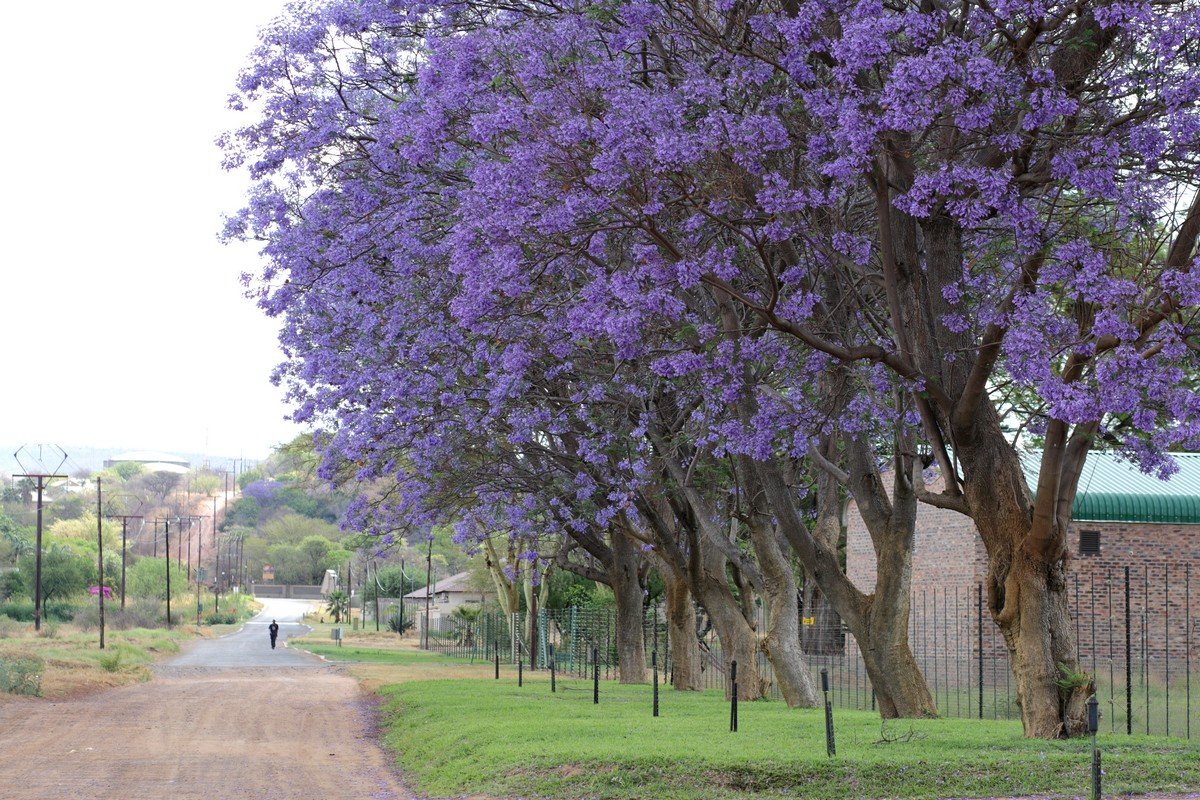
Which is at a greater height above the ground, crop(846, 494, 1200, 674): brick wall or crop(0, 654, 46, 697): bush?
crop(846, 494, 1200, 674): brick wall

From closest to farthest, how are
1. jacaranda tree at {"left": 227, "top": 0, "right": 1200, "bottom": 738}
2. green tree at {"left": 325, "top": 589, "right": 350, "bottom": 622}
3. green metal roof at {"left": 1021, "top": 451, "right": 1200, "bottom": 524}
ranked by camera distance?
jacaranda tree at {"left": 227, "top": 0, "right": 1200, "bottom": 738}
green metal roof at {"left": 1021, "top": 451, "right": 1200, "bottom": 524}
green tree at {"left": 325, "top": 589, "right": 350, "bottom": 622}

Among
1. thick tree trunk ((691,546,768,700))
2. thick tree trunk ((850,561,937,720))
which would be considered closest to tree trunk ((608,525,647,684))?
thick tree trunk ((691,546,768,700))

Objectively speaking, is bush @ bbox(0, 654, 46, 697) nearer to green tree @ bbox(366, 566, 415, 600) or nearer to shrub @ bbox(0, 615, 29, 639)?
shrub @ bbox(0, 615, 29, 639)

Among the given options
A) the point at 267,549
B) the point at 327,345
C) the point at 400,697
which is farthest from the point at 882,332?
the point at 267,549

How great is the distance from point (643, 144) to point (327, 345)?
24.9ft

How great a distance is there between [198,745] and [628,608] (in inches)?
577

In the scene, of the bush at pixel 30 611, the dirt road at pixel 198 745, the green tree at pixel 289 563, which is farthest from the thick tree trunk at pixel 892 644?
the green tree at pixel 289 563

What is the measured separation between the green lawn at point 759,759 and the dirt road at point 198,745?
1.13 meters

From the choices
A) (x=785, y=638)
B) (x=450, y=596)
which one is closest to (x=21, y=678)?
(x=785, y=638)

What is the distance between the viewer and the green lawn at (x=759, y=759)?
1171 centimetres

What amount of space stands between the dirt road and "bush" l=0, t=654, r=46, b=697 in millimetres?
1018

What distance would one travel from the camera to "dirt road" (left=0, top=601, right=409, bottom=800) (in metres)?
14.5

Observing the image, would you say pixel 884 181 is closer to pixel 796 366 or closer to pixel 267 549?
pixel 796 366

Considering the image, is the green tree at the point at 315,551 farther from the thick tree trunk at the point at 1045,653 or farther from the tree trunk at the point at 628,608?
the thick tree trunk at the point at 1045,653
